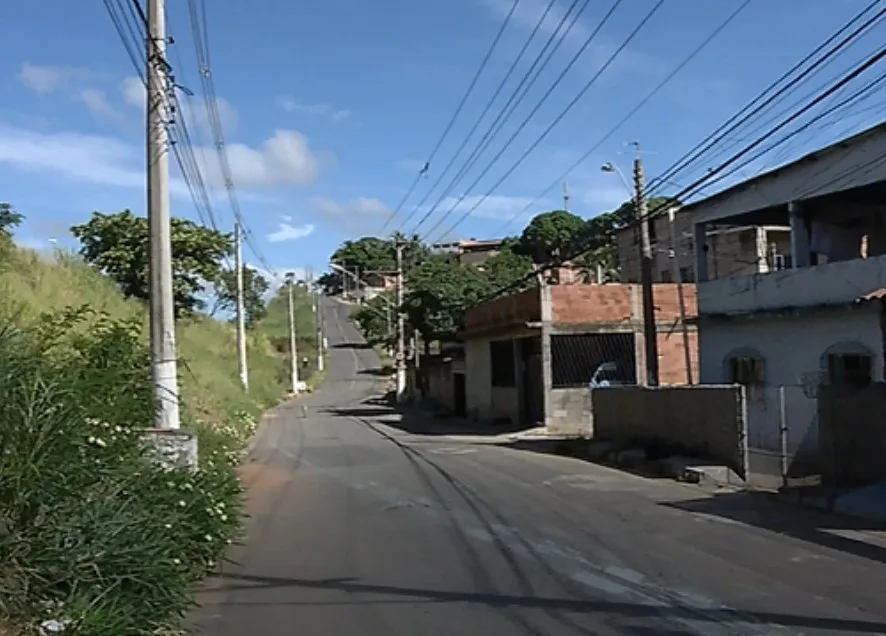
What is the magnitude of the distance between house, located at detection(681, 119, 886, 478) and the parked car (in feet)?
28.7

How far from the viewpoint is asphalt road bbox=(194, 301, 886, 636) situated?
27.4 ft

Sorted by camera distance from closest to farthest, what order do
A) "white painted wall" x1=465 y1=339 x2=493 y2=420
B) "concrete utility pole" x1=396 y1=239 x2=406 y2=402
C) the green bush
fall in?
the green bush, "white painted wall" x1=465 y1=339 x2=493 y2=420, "concrete utility pole" x1=396 y1=239 x2=406 y2=402

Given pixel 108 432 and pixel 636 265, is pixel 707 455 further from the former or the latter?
pixel 636 265

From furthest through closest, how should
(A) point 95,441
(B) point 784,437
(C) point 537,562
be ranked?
(B) point 784,437, (C) point 537,562, (A) point 95,441

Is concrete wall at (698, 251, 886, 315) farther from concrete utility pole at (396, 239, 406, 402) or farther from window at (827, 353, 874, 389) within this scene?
concrete utility pole at (396, 239, 406, 402)

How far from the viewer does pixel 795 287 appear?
22891 millimetres

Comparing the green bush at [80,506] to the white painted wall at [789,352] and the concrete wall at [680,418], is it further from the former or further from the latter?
the white painted wall at [789,352]

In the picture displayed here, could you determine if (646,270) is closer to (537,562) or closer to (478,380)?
(537,562)

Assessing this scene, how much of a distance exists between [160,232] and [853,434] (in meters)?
10.8

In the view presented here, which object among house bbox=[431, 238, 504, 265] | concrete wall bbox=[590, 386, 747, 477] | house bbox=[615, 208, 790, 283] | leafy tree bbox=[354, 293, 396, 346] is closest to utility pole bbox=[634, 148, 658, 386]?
concrete wall bbox=[590, 386, 747, 477]

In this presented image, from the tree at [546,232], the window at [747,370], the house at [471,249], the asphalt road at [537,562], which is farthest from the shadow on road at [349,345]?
the asphalt road at [537,562]

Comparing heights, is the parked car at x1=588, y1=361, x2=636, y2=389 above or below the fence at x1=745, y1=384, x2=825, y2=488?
above

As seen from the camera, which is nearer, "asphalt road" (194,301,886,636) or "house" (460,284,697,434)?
"asphalt road" (194,301,886,636)

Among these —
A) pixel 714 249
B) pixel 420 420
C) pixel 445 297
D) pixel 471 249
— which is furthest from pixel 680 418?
pixel 471 249
